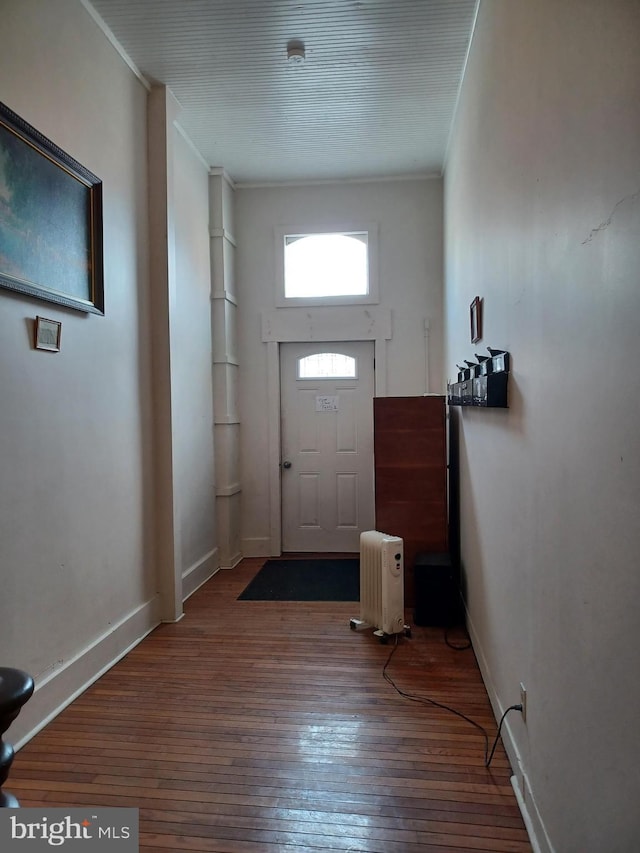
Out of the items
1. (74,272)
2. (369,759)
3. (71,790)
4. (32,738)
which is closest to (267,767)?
(369,759)

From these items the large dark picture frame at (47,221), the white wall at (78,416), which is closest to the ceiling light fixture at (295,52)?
the white wall at (78,416)

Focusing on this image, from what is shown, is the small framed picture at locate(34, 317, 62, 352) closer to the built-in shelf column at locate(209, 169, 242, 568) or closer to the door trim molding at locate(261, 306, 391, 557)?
the built-in shelf column at locate(209, 169, 242, 568)

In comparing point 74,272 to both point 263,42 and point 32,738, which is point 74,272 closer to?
point 263,42

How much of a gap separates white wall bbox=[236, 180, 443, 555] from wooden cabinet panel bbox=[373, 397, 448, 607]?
1.29m

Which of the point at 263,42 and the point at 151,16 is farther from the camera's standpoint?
Answer: the point at 263,42

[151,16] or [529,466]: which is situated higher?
[151,16]

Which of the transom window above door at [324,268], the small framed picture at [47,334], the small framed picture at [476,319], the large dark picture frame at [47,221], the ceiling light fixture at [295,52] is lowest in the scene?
the small framed picture at [47,334]

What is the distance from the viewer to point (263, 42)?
3119 mm

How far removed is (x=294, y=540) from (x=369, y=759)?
331cm

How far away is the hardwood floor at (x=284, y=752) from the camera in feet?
5.74

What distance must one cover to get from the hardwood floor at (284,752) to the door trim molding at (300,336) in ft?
7.00

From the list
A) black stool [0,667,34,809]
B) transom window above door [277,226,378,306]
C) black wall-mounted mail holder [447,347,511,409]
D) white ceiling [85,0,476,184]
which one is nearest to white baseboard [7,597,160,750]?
black stool [0,667,34,809]

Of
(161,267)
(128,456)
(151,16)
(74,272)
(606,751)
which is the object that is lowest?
(606,751)

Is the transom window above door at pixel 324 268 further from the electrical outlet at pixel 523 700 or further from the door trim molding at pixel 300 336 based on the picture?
the electrical outlet at pixel 523 700
